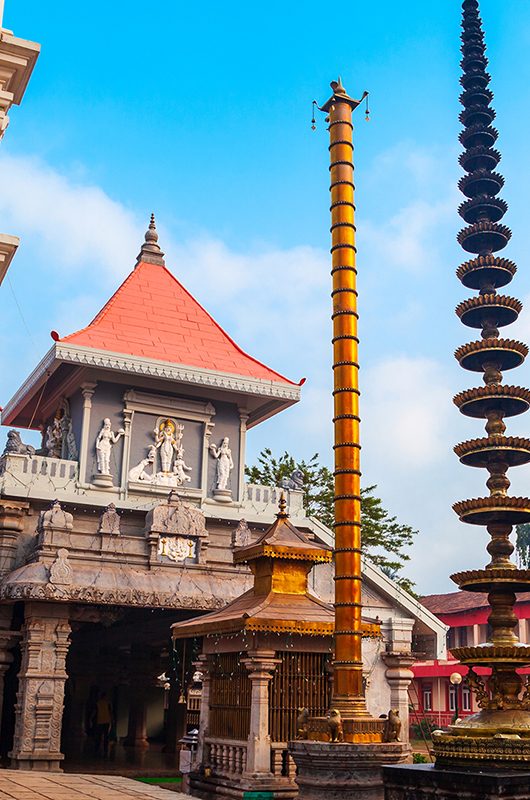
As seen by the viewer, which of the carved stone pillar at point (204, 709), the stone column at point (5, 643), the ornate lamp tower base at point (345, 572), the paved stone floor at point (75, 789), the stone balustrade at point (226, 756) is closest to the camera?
the paved stone floor at point (75, 789)

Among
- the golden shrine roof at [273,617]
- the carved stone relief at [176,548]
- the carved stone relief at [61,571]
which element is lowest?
the golden shrine roof at [273,617]

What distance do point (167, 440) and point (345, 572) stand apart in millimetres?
11585

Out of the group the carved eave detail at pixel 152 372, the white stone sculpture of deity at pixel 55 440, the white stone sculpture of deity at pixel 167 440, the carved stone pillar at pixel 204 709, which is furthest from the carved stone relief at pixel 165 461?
the carved stone pillar at pixel 204 709

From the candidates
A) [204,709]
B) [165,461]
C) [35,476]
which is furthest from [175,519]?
[204,709]

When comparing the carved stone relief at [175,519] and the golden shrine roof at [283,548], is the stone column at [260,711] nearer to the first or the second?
the golden shrine roof at [283,548]

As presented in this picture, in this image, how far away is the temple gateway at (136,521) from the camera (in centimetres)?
Answer: 1773

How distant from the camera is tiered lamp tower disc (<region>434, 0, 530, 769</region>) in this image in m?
8.01

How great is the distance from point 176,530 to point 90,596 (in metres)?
2.76

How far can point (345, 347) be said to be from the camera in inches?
473

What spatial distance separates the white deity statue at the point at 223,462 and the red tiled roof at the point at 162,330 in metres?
1.94

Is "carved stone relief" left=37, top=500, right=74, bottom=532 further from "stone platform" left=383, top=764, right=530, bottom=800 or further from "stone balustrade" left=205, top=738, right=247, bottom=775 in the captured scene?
"stone platform" left=383, top=764, right=530, bottom=800

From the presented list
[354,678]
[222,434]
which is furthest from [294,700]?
[222,434]

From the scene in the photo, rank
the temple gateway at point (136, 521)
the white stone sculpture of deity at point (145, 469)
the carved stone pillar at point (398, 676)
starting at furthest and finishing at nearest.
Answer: the white stone sculpture of deity at point (145, 469)
the carved stone pillar at point (398, 676)
the temple gateway at point (136, 521)

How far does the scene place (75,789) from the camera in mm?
10031
